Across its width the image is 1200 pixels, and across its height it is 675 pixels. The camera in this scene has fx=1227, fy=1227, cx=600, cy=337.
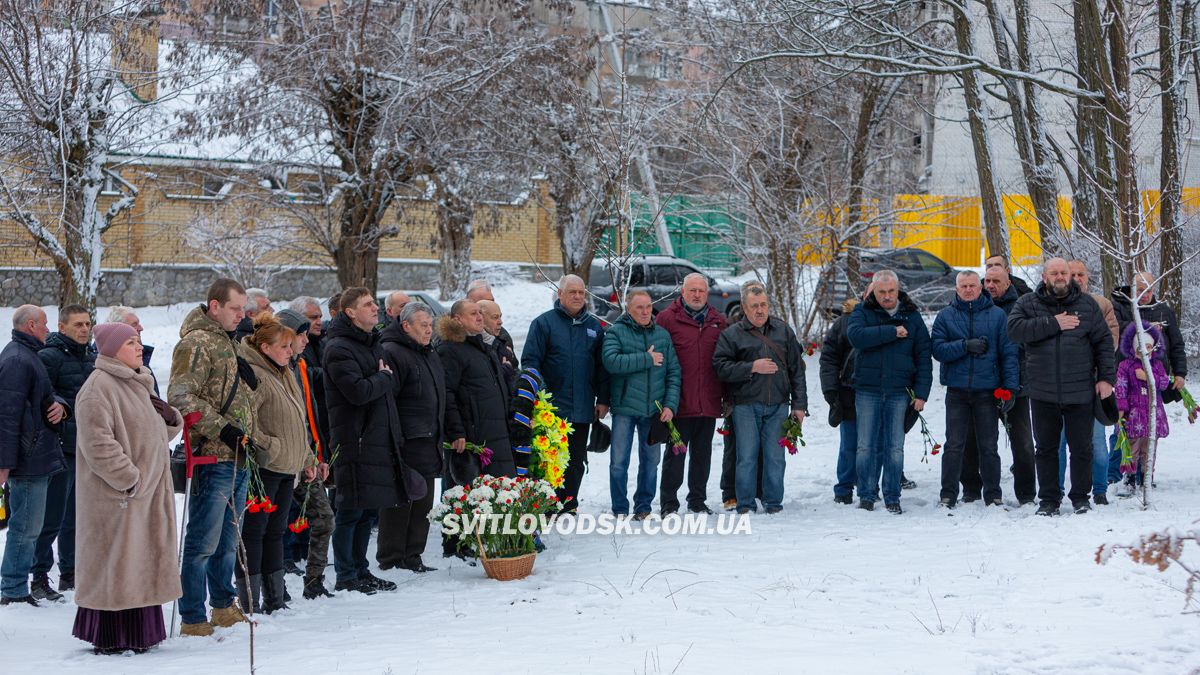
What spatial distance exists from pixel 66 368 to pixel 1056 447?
6.70 meters

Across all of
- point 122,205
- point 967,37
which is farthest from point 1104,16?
point 122,205

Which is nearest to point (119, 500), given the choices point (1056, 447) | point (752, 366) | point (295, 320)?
point (295, 320)

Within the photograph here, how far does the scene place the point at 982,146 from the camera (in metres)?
14.8

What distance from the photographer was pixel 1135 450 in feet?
31.6

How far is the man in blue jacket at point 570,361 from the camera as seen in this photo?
9086 mm

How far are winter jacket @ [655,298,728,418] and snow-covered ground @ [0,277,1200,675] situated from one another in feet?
3.37

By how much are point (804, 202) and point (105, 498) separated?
40.9 ft

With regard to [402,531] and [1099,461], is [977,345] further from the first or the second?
[402,531]

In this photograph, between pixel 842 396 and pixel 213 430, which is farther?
pixel 842 396

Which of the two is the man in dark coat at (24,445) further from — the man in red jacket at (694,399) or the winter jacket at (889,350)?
the winter jacket at (889,350)

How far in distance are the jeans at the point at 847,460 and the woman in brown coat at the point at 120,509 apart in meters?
5.70

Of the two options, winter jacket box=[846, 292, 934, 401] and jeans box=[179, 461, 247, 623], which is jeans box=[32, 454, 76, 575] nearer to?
jeans box=[179, 461, 247, 623]

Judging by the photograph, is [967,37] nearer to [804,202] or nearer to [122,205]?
[804,202]

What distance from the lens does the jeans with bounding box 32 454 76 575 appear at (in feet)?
24.2
